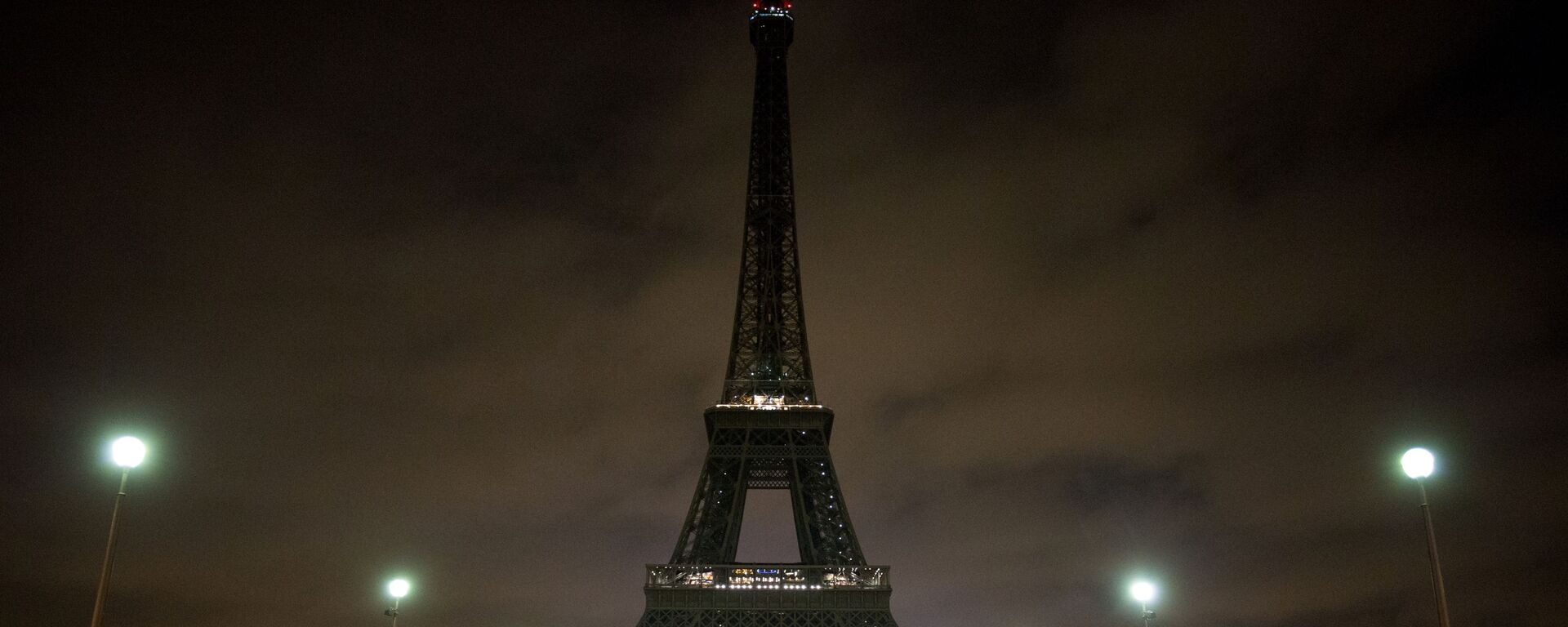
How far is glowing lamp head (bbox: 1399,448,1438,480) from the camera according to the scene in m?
23.6

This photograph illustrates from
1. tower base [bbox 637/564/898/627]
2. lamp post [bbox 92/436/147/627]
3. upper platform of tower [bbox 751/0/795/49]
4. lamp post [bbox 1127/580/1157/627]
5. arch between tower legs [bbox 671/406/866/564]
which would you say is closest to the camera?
lamp post [bbox 92/436/147/627]

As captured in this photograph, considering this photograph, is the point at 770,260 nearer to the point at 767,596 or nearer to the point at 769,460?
the point at 769,460

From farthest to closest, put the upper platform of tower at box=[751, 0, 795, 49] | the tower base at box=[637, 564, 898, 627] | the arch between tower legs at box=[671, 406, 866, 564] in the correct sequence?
the upper platform of tower at box=[751, 0, 795, 49]
the arch between tower legs at box=[671, 406, 866, 564]
the tower base at box=[637, 564, 898, 627]

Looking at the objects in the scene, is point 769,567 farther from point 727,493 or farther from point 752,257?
point 752,257

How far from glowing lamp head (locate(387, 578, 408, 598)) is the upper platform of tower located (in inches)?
2995

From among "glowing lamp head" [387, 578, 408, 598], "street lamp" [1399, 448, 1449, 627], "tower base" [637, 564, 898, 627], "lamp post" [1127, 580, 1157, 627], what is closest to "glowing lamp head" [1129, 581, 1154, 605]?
"lamp post" [1127, 580, 1157, 627]

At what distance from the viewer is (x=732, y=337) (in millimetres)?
89062

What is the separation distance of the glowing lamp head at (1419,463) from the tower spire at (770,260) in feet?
207

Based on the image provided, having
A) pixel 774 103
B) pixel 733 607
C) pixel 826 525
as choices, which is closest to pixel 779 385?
pixel 826 525

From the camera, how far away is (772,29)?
98500 mm

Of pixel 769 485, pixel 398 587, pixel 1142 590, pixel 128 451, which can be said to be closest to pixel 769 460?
pixel 769 485

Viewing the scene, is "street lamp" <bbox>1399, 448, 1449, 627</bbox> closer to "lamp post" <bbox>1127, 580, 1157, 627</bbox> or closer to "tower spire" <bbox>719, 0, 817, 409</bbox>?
"lamp post" <bbox>1127, 580, 1157, 627</bbox>

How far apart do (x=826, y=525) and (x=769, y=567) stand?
19.5ft

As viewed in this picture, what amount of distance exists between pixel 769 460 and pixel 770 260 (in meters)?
17.6
